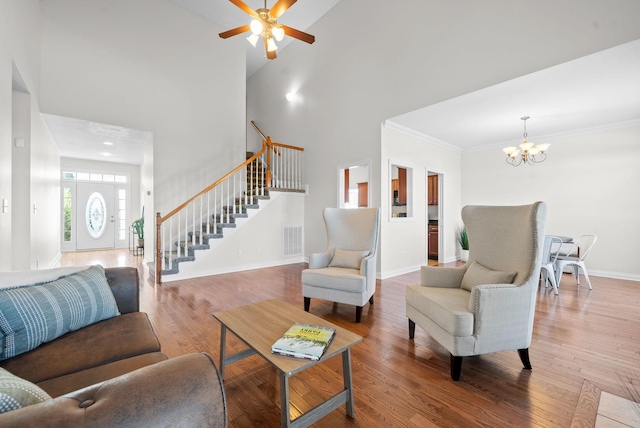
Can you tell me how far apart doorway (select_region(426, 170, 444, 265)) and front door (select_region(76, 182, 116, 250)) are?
357 inches

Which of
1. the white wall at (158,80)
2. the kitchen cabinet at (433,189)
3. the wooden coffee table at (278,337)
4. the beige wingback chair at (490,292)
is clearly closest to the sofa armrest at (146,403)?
the wooden coffee table at (278,337)

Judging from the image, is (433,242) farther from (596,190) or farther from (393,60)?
(393,60)

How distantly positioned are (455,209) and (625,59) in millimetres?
4126

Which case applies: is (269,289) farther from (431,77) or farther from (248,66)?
(248,66)

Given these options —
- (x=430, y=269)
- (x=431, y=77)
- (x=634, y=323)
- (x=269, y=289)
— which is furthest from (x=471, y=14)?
(x=269, y=289)

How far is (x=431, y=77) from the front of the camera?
4148 millimetres

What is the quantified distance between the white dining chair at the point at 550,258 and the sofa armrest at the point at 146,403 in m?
4.45

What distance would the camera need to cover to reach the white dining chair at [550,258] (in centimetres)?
389

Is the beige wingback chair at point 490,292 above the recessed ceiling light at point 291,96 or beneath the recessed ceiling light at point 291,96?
beneath

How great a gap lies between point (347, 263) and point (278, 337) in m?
1.93

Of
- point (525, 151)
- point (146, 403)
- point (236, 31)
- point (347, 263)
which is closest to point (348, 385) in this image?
point (146, 403)

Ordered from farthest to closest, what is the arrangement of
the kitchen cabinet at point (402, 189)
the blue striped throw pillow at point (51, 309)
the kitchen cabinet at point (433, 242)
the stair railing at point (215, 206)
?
the kitchen cabinet at point (402, 189), the kitchen cabinet at point (433, 242), the stair railing at point (215, 206), the blue striped throw pillow at point (51, 309)

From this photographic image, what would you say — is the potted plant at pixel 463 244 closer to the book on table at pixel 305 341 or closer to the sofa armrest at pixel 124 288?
the book on table at pixel 305 341

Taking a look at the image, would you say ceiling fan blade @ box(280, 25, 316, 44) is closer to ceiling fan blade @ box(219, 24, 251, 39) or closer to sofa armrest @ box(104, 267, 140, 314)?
ceiling fan blade @ box(219, 24, 251, 39)
